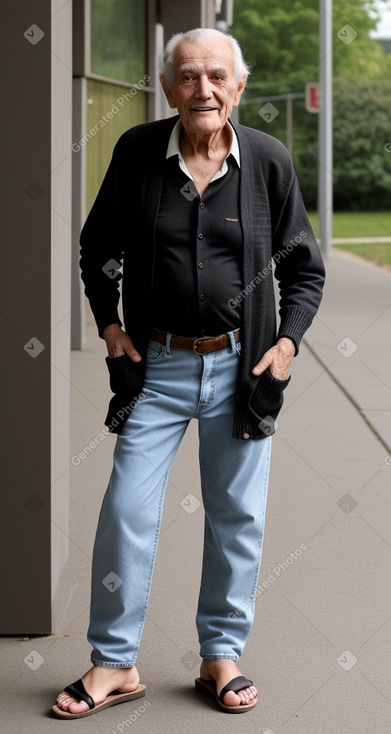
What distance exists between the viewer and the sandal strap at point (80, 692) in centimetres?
352

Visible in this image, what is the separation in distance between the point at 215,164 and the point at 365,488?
3096 millimetres

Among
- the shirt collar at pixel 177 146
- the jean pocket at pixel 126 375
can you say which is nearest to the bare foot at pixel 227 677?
the jean pocket at pixel 126 375

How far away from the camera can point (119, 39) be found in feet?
39.7

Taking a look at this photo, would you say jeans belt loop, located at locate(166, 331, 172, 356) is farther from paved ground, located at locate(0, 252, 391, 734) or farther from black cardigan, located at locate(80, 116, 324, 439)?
paved ground, located at locate(0, 252, 391, 734)

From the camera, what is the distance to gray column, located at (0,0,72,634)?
3.90 metres

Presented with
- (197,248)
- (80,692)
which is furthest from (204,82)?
(80,692)

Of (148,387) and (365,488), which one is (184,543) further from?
(148,387)

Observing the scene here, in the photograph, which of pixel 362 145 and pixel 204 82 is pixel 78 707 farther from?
pixel 362 145

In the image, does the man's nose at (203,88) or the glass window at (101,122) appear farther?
the glass window at (101,122)

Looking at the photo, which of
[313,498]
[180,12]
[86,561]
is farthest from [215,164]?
[180,12]

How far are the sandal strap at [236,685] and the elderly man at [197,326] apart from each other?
1 centimetres

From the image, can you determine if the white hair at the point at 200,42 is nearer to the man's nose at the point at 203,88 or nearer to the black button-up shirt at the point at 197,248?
the man's nose at the point at 203,88

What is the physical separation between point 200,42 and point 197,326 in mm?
793

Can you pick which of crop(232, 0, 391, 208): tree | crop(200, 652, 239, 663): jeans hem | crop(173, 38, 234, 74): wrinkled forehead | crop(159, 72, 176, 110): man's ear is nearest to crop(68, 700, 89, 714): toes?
crop(200, 652, 239, 663): jeans hem
